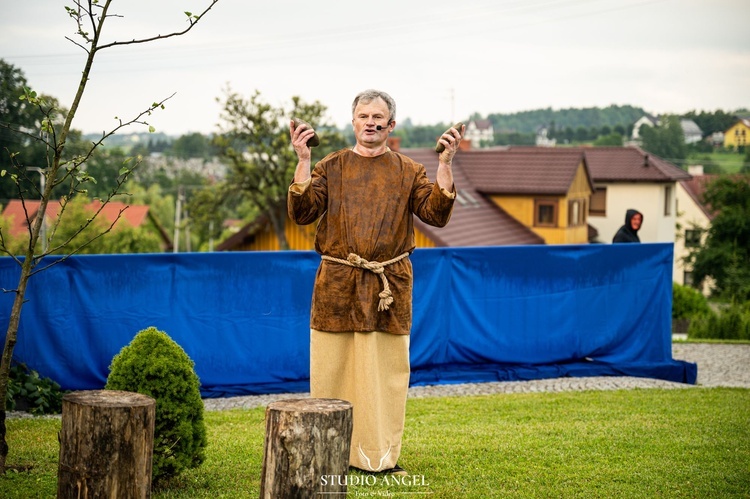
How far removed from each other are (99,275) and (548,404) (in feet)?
14.1

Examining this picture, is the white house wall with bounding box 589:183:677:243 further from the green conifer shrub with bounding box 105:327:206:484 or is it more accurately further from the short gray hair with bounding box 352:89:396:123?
the green conifer shrub with bounding box 105:327:206:484

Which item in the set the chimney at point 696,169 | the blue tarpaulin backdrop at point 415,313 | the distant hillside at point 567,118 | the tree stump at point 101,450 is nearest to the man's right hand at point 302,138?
the tree stump at point 101,450

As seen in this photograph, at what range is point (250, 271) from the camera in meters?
8.98

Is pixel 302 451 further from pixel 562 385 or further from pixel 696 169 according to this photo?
pixel 696 169

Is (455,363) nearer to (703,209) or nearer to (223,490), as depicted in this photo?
(223,490)

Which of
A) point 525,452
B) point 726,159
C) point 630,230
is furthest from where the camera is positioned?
point 726,159

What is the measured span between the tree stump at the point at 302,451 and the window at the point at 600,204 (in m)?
45.0

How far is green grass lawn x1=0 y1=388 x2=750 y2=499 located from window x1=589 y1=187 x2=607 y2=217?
3995 centimetres

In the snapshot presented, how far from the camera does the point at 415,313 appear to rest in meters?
9.61

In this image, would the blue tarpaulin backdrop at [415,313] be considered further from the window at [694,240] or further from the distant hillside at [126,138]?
the window at [694,240]

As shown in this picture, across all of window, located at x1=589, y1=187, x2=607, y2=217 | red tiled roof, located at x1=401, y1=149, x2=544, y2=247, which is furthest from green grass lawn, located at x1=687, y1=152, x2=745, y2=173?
red tiled roof, located at x1=401, y1=149, x2=544, y2=247

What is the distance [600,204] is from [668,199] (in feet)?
11.4

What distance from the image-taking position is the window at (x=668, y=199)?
46.8 metres

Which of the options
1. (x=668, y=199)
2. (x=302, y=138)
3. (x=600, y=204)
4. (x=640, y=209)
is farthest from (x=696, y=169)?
(x=302, y=138)
